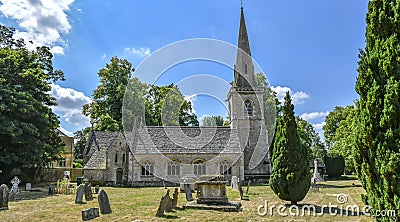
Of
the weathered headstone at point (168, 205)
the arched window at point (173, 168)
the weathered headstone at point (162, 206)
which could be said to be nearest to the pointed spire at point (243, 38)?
the arched window at point (173, 168)

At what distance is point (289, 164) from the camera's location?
1411cm

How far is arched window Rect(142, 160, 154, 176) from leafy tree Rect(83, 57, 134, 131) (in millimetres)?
12204

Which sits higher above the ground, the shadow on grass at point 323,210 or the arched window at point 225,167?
the arched window at point 225,167

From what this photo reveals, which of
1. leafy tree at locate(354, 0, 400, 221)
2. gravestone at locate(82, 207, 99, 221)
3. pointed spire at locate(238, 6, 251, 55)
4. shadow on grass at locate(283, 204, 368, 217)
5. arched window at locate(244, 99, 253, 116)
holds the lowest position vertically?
shadow on grass at locate(283, 204, 368, 217)

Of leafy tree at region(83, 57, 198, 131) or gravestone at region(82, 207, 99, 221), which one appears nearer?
gravestone at region(82, 207, 99, 221)

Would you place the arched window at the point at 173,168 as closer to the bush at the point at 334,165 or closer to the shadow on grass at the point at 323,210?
the shadow on grass at the point at 323,210

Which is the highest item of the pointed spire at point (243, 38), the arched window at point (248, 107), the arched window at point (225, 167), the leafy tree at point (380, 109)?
the pointed spire at point (243, 38)

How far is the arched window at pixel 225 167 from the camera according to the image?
31.9m

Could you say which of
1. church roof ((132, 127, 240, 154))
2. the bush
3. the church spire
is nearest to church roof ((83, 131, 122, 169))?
church roof ((132, 127, 240, 154))

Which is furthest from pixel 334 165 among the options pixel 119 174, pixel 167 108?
pixel 119 174

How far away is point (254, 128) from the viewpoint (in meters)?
35.5

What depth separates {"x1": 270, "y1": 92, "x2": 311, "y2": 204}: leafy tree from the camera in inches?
546

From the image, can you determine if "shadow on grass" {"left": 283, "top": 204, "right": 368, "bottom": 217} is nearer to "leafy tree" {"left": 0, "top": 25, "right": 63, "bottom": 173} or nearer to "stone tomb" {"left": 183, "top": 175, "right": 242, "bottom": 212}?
"stone tomb" {"left": 183, "top": 175, "right": 242, "bottom": 212}

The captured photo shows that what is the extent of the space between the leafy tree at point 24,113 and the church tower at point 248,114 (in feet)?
66.1
